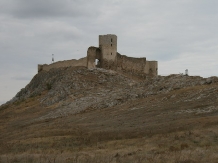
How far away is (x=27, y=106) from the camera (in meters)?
51.0

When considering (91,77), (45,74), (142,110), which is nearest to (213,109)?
(142,110)

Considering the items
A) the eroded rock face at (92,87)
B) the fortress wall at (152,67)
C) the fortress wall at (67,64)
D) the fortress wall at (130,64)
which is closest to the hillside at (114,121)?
the eroded rock face at (92,87)

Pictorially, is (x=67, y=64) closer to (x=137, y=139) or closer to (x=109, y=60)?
(x=109, y=60)

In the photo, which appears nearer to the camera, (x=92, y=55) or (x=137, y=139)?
(x=137, y=139)

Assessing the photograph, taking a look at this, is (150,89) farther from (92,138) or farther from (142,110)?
(92,138)

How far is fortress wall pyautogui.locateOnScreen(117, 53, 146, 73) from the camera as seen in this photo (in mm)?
59469

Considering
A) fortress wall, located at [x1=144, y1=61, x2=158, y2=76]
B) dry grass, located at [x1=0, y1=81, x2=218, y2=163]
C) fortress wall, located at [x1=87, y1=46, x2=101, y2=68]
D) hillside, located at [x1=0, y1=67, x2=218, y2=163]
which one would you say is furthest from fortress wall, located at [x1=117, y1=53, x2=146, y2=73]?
dry grass, located at [x1=0, y1=81, x2=218, y2=163]

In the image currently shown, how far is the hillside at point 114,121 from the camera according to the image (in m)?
15.0

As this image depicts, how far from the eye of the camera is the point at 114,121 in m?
27.3

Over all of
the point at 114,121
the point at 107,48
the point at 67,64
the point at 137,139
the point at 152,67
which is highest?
the point at 107,48

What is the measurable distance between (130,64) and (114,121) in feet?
112

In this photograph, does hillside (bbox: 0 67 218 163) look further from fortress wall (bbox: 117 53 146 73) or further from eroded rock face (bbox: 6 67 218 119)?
fortress wall (bbox: 117 53 146 73)

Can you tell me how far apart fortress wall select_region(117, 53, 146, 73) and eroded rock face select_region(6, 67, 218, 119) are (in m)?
3.84

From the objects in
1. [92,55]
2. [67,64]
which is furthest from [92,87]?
[67,64]
